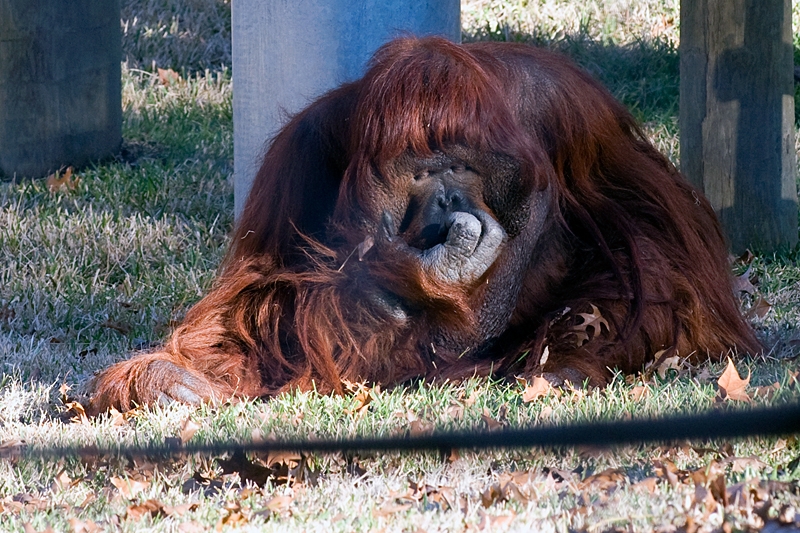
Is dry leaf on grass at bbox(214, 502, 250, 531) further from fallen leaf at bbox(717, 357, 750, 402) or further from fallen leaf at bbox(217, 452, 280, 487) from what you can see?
fallen leaf at bbox(717, 357, 750, 402)

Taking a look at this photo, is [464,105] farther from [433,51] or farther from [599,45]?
[599,45]

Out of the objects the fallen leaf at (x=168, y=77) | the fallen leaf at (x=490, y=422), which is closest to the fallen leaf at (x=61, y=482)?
the fallen leaf at (x=490, y=422)

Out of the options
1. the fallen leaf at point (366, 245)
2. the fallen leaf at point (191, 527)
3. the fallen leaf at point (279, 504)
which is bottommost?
the fallen leaf at point (279, 504)

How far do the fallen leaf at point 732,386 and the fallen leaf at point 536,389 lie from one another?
40cm

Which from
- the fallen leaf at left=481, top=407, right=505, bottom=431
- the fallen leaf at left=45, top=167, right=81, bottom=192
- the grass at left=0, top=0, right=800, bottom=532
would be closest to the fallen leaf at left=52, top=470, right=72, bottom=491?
the grass at left=0, top=0, right=800, bottom=532

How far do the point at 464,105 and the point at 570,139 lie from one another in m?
0.34

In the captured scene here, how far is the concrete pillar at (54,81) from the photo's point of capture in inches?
212

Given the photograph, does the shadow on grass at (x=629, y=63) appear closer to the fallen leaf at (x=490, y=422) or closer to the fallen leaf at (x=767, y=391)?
the fallen leaf at (x=767, y=391)

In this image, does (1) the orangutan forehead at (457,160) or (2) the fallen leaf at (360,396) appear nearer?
(2) the fallen leaf at (360,396)

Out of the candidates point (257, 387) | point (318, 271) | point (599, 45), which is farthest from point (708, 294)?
point (599, 45)

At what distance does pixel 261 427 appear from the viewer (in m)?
2.37

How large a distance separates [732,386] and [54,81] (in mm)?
4050

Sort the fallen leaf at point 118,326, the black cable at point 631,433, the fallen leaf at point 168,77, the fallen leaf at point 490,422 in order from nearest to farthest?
the black cable at point 631,433
the fallen leaf at point 490,422
the fallen leaf at point 118,326
the fallen leaf at point 168,77

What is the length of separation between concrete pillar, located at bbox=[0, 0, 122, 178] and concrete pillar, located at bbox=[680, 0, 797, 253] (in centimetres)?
296
